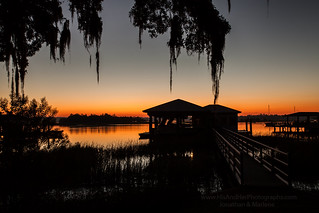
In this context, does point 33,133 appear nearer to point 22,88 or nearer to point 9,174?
point 9,174

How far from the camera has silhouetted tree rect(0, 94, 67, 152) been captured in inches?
320

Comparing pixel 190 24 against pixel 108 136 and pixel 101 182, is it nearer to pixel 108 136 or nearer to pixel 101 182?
pixel 101 182

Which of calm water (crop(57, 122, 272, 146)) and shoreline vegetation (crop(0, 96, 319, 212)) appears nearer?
shoreline vegetation (crop(0, 96, 319, 212))

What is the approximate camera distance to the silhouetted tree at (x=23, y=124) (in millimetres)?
8141

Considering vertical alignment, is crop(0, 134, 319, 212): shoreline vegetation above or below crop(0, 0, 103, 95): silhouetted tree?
below

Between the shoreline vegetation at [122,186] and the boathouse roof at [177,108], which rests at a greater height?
the boathouse roof at [177,108]

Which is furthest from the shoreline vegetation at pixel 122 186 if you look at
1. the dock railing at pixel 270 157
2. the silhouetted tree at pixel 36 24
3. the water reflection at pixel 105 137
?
the water reflection at pixel 105 137

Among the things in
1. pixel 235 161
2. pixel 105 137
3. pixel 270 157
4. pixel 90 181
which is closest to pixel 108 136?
pixel 105 137

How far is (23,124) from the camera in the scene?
9.14 meters

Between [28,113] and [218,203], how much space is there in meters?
9.79

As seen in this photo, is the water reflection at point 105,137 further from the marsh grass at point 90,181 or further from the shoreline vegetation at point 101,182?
the shoreline vegetation at point 101,182

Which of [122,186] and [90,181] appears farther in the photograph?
[90,181]

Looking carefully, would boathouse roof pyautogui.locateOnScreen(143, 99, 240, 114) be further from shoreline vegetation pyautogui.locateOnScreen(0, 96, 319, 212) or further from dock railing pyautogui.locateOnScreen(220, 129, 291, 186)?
dock railing pyautogui.locateOnScreen(220, 129, 291, 186)

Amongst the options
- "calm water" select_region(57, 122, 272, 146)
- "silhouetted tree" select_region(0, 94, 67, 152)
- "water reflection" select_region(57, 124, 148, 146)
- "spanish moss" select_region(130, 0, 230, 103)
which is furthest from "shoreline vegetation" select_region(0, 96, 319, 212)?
"calm water" select_region(57, 122, 272, 146)
